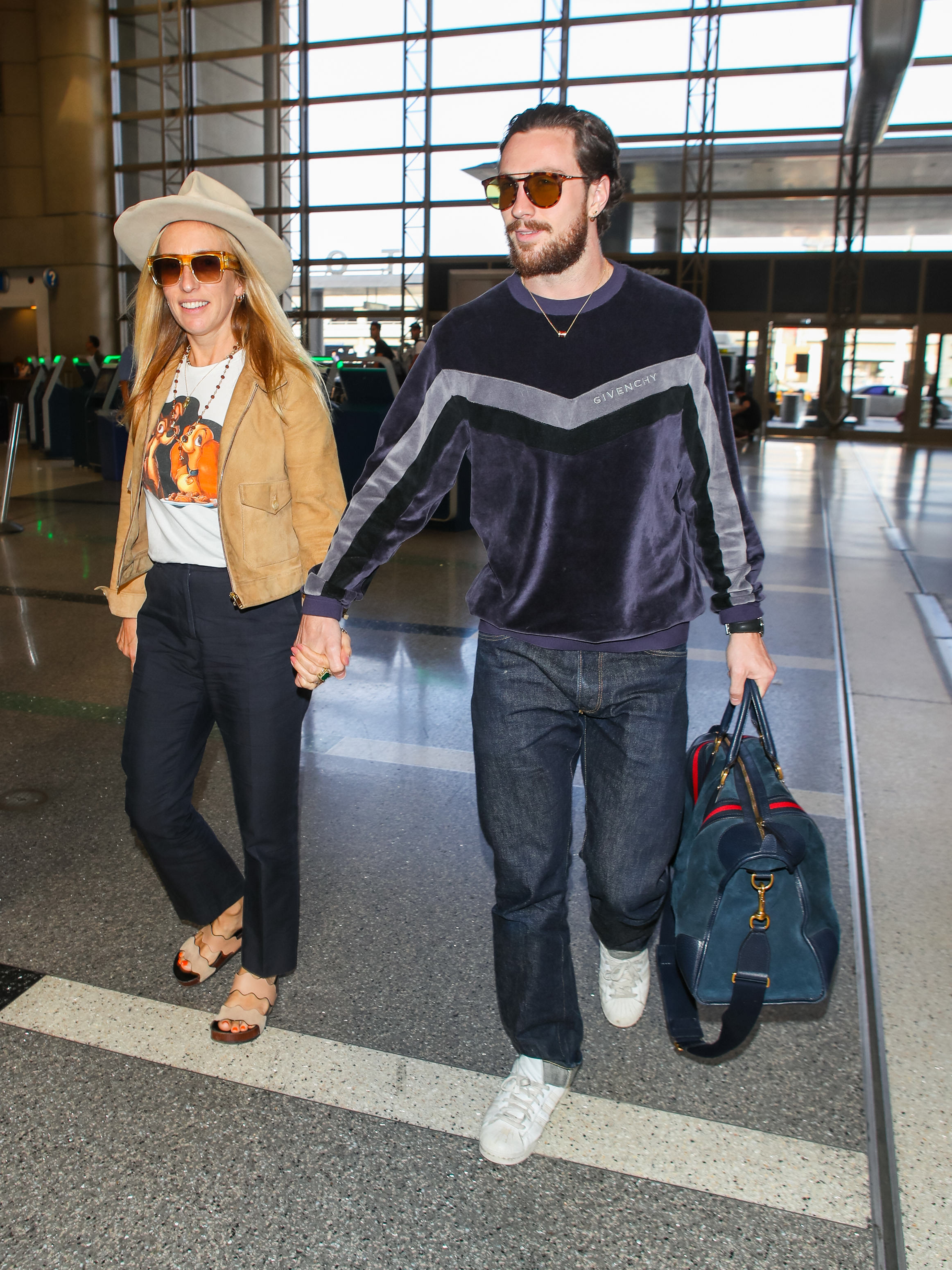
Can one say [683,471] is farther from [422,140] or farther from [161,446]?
[422,140]

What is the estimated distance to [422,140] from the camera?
2220cm

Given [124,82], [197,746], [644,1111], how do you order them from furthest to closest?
[124,82], [197,746], [644,1111]

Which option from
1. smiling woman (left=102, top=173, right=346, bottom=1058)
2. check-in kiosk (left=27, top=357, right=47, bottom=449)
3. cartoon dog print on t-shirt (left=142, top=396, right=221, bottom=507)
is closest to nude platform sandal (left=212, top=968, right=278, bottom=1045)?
smiling woman (left=102, top=173, right=346, bottom=1058)

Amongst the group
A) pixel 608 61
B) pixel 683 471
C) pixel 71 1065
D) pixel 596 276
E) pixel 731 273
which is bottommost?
pixel 71 1065

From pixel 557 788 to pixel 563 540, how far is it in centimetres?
48

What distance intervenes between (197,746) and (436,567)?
5.58 m

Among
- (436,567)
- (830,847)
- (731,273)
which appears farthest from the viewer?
(731,273)

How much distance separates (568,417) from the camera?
179 centimetres

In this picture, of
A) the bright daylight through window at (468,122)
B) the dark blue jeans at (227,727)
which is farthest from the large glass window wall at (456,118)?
the dark blue jeans at (227,727)

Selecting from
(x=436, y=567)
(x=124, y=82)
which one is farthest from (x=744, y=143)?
(x=436, y=567)

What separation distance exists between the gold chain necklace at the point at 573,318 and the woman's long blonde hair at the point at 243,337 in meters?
0.59

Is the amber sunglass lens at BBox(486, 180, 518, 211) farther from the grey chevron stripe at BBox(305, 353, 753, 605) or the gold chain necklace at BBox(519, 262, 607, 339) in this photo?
the grey chevron stripe at BBox(305, 353, 753, 605)

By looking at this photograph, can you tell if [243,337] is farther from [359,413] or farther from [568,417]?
[359,413]

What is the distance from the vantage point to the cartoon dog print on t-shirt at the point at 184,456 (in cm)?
214
